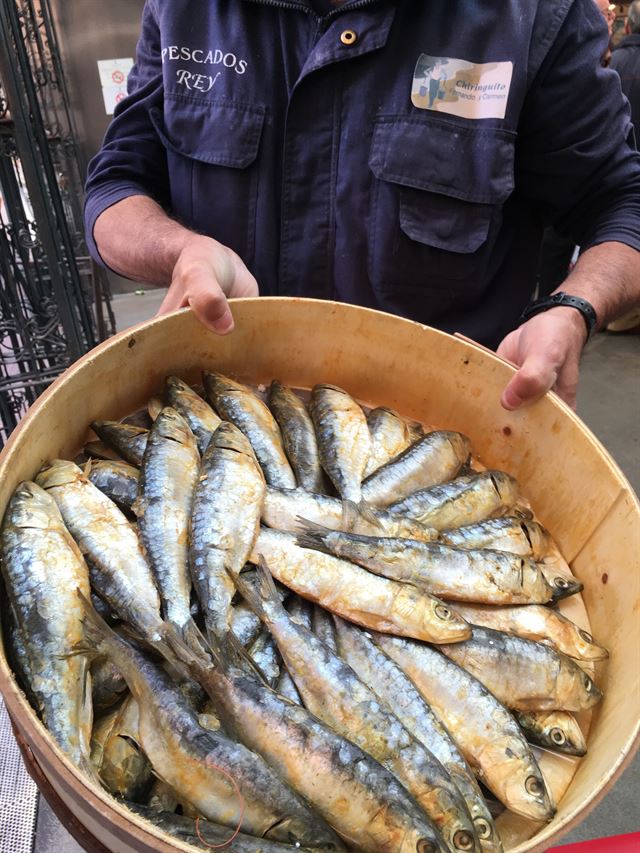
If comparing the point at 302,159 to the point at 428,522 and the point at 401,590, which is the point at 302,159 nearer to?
the point at 428,522

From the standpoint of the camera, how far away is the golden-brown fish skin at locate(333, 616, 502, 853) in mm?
1039

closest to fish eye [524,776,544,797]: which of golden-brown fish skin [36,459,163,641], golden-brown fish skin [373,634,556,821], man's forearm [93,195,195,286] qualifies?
golden-brown fish skin [373,634,556,821]

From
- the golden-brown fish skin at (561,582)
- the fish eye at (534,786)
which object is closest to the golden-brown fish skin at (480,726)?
the fish eye at (534,786)

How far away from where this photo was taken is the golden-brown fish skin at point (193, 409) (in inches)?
64.4

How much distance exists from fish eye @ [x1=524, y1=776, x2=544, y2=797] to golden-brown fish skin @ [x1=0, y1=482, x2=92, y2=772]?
0.75 m

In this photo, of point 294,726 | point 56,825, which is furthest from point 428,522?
point 56,825

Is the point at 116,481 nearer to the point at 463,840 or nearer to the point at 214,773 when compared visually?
the point at 214,773

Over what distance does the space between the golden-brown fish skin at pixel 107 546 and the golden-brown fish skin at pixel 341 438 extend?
530mm

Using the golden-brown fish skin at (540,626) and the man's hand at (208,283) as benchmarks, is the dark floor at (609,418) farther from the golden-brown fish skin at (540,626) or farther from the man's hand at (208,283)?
the man's hand at (208,283)

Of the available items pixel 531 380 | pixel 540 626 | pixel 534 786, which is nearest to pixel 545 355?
pixel 531 380

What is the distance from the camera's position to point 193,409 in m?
1.68

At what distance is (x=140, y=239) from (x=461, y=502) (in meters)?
1.33

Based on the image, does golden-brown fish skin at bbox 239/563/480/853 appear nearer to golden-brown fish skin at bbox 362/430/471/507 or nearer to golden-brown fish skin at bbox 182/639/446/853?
golden-brown fish skin at bbox 182/639/446/853

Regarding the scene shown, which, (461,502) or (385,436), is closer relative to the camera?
(461,502)
